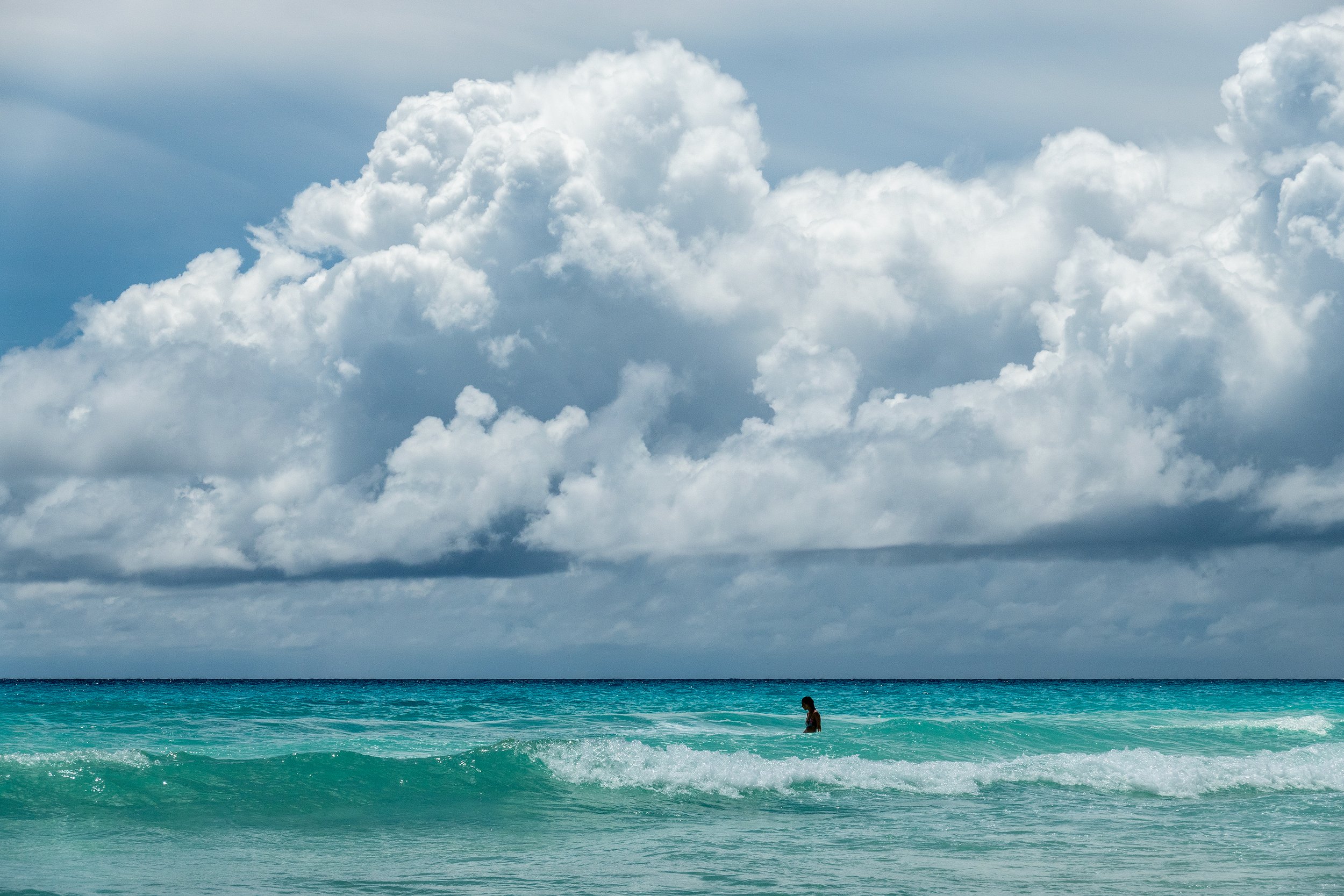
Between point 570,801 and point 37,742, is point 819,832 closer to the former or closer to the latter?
point 570,801

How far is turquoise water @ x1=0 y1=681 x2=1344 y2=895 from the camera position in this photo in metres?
14.1

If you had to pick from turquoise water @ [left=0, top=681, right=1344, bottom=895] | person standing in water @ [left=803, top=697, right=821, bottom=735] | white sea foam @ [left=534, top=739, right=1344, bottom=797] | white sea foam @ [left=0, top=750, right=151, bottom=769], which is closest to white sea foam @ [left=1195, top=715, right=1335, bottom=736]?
turquoise water @ [left=0, top=681, right=1344, bottom=895]

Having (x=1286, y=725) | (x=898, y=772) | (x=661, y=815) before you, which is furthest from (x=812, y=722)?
(x=1286, y=725)

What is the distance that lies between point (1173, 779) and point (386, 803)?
49.9ft

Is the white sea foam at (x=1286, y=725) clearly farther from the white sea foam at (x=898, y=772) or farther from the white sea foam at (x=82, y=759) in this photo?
the white sea foam at (x=82, y=759)

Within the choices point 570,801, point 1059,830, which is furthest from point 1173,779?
point 570,801

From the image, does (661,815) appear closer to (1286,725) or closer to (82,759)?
(82,759)

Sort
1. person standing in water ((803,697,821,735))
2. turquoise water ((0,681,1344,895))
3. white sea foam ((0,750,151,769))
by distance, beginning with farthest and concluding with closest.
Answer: person standing in water ((803,697,821,735)) < white sea foam ((0,750,151,769)) < turquoise water ((0,681,1344,895))

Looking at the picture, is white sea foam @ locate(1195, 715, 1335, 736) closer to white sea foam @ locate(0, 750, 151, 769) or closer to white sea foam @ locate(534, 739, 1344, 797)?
white sea foam @ locate(534, 739, 1344, 797)

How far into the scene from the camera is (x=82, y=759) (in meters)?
21.0

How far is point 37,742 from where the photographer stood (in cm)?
3088

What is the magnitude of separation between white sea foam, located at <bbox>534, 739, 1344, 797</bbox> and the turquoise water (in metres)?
0.07

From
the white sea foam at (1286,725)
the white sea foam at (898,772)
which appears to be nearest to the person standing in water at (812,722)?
the white sea foam at (898,772)

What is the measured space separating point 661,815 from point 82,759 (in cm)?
1062
